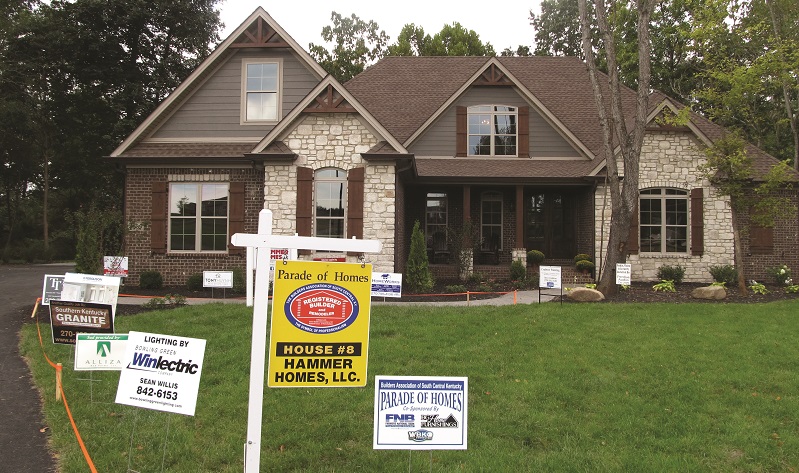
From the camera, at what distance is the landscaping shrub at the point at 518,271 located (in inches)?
639

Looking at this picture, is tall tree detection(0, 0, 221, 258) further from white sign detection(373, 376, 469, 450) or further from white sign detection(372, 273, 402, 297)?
white sign detection(373, 376, 469, 450)

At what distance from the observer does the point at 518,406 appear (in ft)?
18.9

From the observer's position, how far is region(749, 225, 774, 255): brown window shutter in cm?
1723

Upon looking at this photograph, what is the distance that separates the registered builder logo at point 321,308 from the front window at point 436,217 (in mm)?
15398

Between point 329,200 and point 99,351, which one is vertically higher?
point 329,200

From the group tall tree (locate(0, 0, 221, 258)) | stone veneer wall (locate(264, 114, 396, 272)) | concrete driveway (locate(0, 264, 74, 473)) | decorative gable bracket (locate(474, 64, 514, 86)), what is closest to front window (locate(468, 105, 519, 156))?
decorative gable bracket (locate(474, 64, 514, 86))

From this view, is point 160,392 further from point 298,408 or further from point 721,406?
point 721,406

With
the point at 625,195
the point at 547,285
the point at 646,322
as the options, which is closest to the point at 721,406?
the point at 646,322

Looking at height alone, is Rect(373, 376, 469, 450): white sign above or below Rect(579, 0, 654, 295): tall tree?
below

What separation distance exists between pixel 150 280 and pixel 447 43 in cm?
2658

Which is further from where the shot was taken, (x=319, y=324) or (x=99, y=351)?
(x=99, y=351)

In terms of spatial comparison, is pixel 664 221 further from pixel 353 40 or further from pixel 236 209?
pixel 353 40

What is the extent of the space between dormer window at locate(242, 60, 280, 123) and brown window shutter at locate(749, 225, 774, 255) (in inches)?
588

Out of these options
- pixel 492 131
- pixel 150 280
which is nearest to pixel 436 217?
pixel 492 131
